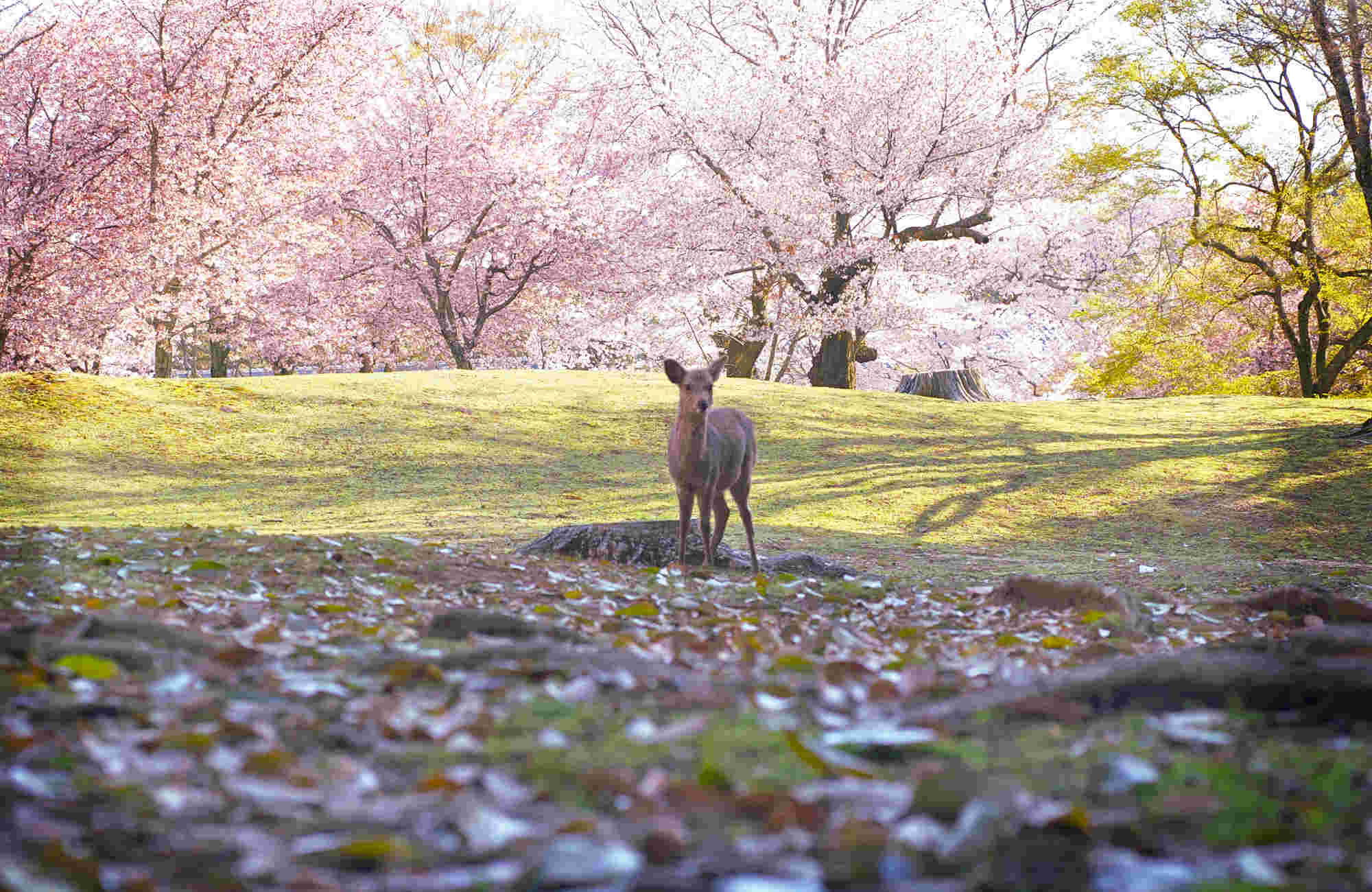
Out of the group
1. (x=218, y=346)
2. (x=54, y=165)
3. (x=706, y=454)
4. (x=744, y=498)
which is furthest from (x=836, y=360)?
(x=706, y=454)

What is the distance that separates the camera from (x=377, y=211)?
33062mm

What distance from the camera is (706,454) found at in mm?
9617

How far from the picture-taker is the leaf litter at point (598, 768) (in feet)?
8.10

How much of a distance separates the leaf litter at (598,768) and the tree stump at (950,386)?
22.0 metres

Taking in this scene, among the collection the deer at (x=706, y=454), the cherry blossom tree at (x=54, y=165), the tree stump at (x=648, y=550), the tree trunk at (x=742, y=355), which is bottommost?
the tree stump at (x=648, y=550)

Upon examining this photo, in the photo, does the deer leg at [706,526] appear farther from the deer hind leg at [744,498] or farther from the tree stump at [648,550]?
the deer hind leg at [744,498]

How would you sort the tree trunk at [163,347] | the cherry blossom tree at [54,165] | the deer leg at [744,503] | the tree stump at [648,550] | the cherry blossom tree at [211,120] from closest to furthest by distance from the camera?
1. the tree stump at [648,550]
2. the deer leg at [744,503]
3. the cherry blossom tree at [54,165]
4. the cherry blossom tree at [211,120]
5. the tree trunk at [163,347]

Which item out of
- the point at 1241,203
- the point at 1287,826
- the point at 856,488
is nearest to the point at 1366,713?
the point at 1287,826

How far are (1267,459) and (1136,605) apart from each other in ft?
45.5

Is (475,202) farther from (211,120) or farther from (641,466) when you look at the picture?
(641,466)

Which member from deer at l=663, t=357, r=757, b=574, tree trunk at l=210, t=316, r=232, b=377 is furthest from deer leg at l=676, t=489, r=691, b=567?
tree trunk at l=210, t=316, r=232, b=377

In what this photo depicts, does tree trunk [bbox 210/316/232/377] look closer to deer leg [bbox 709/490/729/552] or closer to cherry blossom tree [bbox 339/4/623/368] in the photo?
cherry blossom tree [bbox 339/4/623/368]

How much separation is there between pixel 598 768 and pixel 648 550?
22.8 ft

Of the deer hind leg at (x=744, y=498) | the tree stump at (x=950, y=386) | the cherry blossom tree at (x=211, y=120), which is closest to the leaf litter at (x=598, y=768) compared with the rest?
the deer hind leg at (x=744, y=498)
